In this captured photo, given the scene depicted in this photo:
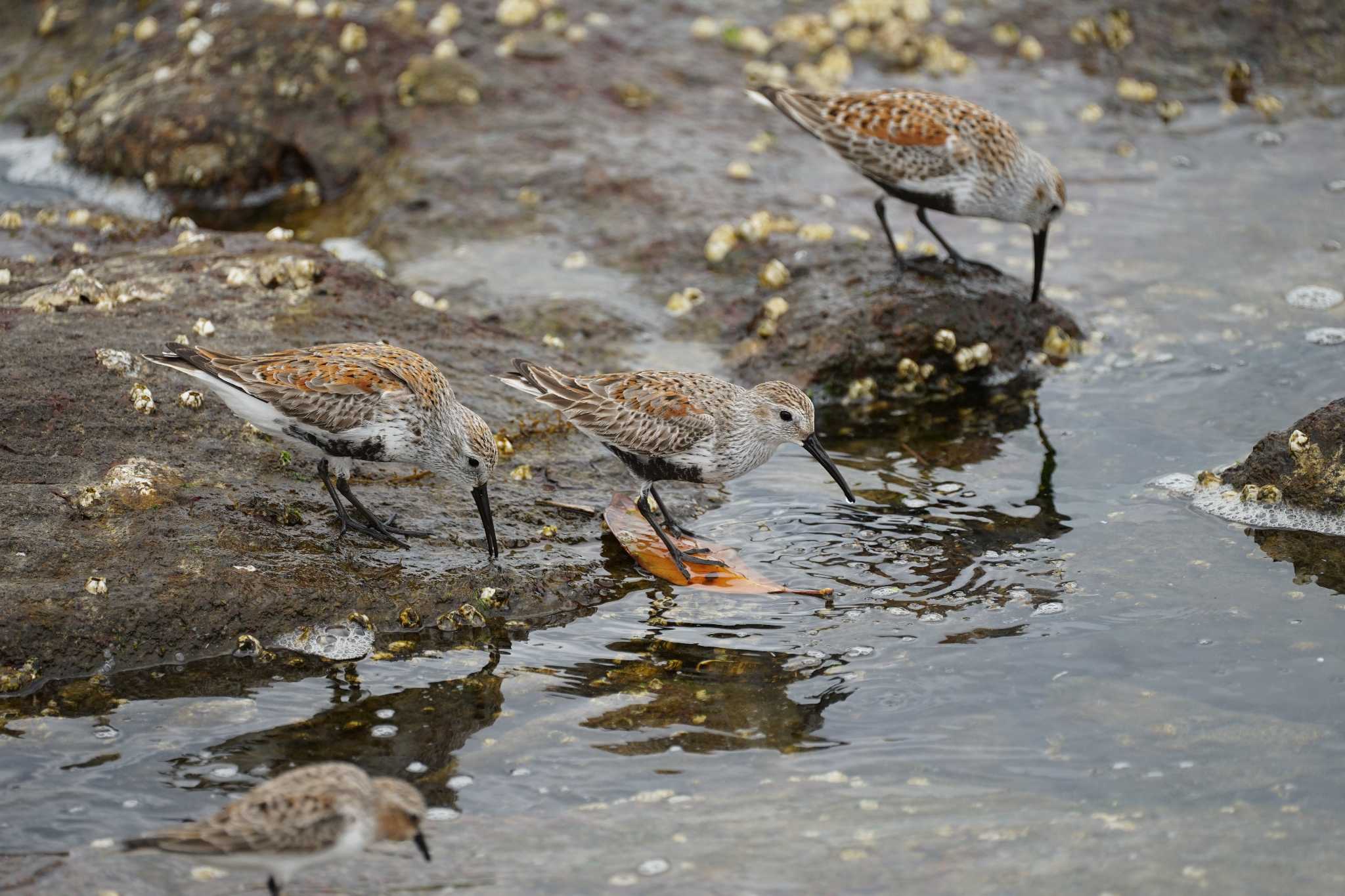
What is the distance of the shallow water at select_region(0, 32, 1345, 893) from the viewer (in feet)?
20.7

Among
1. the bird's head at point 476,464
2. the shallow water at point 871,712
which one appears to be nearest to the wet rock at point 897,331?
the shallow water at point 871,712

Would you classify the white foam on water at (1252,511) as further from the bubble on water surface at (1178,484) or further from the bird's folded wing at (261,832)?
the bird's folded wing at (261,832)

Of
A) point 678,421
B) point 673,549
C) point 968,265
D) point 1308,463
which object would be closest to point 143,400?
point 678,421

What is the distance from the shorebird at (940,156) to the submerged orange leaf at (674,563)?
415 centimetres

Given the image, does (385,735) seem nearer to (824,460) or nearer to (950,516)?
(824,460)

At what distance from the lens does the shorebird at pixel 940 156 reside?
11.8 metres

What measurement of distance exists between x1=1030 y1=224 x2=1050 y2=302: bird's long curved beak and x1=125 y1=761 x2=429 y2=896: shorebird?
27.0ft

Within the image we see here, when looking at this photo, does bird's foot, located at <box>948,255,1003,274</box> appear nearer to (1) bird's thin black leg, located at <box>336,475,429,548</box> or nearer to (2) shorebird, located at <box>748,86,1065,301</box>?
(2) shorebird, located at <box>748,86,1065,301</box>

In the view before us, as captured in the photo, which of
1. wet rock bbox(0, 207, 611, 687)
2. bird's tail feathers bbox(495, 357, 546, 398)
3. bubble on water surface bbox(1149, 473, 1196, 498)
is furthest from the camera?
bubble on water surface bbox(1149, 473, 1196, 498)

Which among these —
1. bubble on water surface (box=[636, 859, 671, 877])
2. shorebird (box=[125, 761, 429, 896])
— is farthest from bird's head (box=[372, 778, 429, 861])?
bubble on water surface (box=[636, 859, 671, 877])

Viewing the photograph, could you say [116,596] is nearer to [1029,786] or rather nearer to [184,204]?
[1029,786]

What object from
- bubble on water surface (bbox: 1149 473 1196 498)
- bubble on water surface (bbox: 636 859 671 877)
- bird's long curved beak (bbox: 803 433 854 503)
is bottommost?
bubble on water surface (bbox: 636 859 671 877)

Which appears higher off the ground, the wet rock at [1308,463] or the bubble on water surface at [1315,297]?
the bubble on water surface at [1315,297]

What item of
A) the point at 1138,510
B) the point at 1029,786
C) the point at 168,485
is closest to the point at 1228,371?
the point at 1138,510
